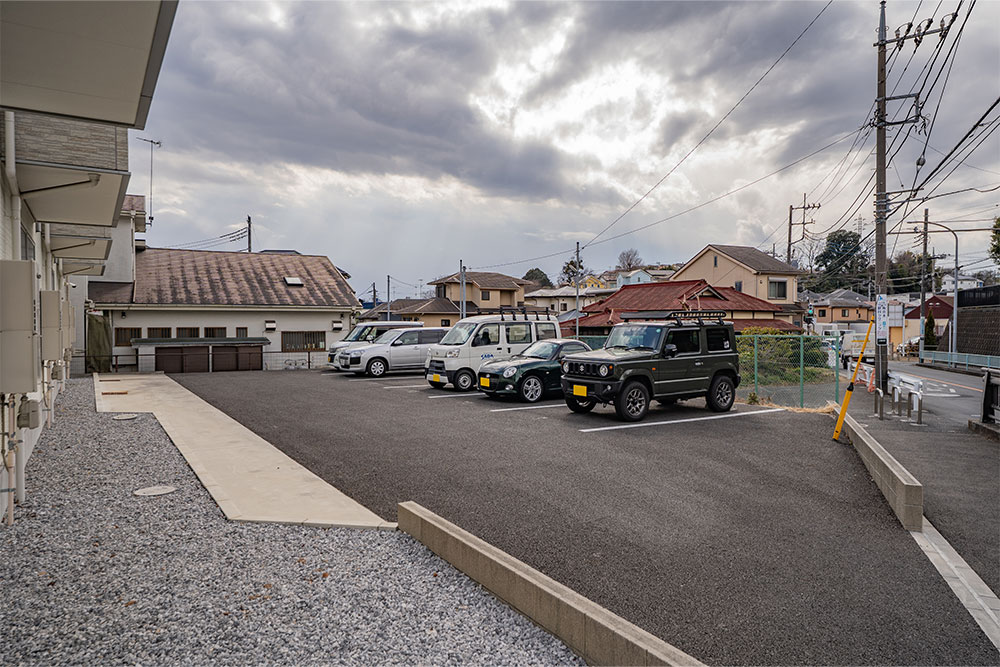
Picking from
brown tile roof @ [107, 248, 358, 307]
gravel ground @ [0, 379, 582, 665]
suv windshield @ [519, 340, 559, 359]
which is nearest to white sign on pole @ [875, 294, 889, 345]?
suv windshield @ [519, 340, 559, 359]

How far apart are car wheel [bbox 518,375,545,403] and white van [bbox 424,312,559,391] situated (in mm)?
2199

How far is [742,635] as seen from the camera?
3.54 meters

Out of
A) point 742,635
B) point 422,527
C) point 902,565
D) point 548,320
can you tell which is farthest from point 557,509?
point 548,320

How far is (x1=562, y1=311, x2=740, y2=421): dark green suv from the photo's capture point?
10797mm

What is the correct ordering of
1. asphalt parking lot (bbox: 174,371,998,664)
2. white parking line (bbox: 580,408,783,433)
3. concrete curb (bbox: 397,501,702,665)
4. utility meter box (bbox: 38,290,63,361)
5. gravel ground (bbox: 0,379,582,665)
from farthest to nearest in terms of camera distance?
1. white parking line (bbox: 580,408,783,433)
2. utility meter box (bbox: 38,290,63,361)
3. asphalt parking lot (bbox: 174,371,998,664)
4. gravel ground (bbox: 0,379,582,665)
5. concrete curb (bbox: 397,501,702,665)

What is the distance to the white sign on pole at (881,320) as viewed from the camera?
15.8 m

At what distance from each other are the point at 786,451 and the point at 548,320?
8.55 m

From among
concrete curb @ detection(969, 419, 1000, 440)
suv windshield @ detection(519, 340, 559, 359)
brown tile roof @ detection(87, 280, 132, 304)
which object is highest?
brown tile roof @ detection(87, 280, 132, 304)

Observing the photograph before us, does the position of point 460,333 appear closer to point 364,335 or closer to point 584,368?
point 584,368

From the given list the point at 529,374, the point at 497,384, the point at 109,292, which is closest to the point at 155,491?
the point at 497,384

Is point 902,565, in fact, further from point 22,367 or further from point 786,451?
point 22,367

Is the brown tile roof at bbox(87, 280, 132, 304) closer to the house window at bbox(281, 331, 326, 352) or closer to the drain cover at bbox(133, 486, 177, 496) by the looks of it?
the house window at bbox(281, 331, 326, 352)

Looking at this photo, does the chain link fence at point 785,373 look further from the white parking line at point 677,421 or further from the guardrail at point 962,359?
the guardrail at point 962,359

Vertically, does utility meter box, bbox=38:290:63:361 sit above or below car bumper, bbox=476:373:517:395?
above
